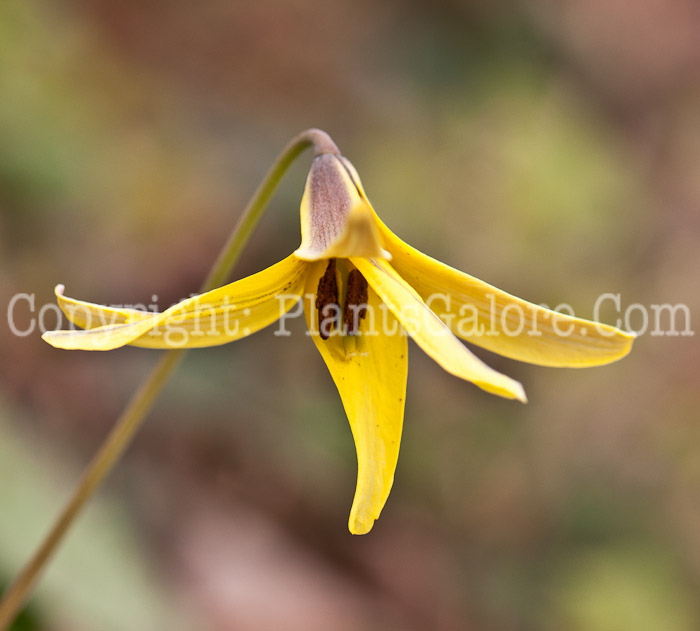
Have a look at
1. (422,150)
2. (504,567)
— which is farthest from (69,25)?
(504,567)

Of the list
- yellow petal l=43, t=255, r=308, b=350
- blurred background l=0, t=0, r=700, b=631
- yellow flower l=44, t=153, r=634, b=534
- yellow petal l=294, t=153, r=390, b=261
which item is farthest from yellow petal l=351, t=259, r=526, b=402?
blurred background l=0, t=0, r=700, b=631

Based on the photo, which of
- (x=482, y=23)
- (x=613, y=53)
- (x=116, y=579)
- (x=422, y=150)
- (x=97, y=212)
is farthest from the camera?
(x=613, y=53)

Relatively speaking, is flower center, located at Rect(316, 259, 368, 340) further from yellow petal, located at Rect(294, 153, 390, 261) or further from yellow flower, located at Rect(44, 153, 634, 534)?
yellow petal, located at Rect(294, 153, 390, 261)

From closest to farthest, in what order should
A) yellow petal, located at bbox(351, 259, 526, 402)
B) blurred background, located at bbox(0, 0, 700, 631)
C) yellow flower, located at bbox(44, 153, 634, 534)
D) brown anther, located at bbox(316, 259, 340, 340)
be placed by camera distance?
yellow petal, located at bbox(351, 259, 526, 402), yellow flower, located at bbox(44, 153, 634, 534), brown anther, located at bbox(316, 259, 340, 340), blurred background, located at bbox(0, 0, 700, 631)

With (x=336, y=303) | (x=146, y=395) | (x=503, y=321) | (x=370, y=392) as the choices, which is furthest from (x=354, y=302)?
(x=146, y=395)

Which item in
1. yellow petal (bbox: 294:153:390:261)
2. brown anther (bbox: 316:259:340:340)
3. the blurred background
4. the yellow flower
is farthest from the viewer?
the blurred background

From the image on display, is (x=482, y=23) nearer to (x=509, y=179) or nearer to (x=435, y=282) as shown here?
(x=509, y=179)
